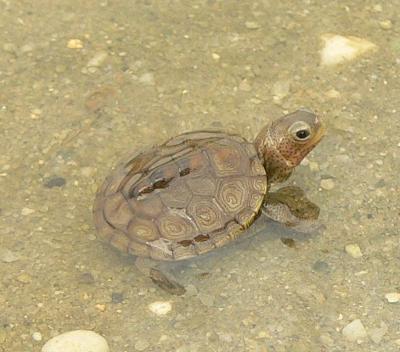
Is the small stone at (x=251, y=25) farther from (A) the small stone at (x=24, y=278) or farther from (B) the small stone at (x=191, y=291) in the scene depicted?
(A) the small stone at (x=24, y=278)

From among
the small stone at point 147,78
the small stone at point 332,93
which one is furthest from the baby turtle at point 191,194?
the small stone at point 147,78

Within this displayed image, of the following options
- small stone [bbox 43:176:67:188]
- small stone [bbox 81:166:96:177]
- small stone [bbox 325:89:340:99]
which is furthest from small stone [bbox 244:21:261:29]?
small stone [bbox 43:176:67:188]

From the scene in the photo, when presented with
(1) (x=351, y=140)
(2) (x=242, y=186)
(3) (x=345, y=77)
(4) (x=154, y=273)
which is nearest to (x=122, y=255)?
(4) (x=154, y=273)

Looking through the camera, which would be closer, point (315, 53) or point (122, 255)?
point (122, 255)

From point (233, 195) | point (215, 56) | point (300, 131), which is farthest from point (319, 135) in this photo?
point (215, 56)

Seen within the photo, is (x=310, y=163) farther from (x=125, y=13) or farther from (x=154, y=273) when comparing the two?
(x=125, y=13)

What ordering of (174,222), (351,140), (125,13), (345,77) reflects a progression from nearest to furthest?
1. (174,222)
2. (351,140)
3. (345,77)
4. (125,13)

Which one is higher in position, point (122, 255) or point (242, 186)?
point (242, 186)
